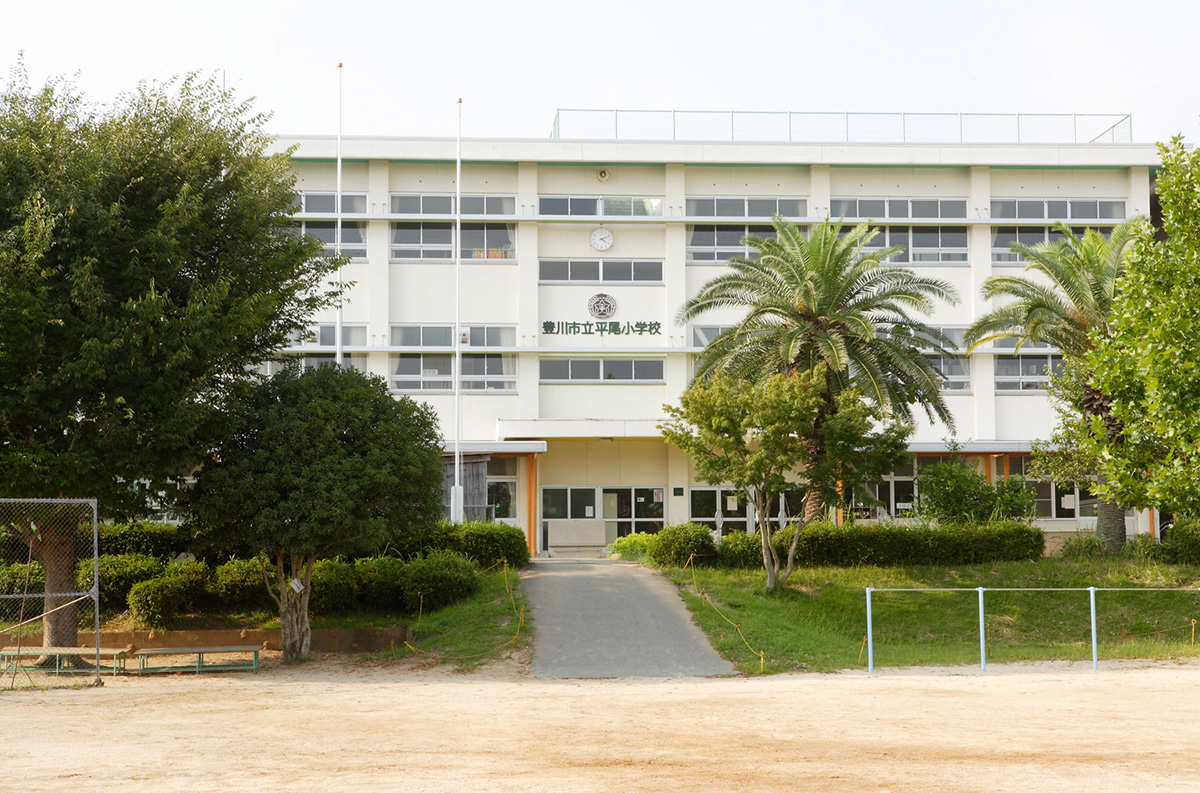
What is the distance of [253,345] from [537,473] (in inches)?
744

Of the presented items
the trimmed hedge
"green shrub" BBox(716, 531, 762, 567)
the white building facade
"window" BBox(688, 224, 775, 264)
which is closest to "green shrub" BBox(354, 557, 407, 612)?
"green shrub" BBox(716, 531, 762, 567)

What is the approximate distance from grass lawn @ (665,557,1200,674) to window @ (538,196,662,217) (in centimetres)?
1739

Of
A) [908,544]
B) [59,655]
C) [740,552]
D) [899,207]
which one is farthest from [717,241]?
[59,655]

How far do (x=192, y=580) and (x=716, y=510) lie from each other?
20.8 metres

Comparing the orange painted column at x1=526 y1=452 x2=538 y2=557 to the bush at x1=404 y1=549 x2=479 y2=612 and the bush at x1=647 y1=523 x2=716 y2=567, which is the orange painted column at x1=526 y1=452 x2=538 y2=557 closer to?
the bush at x1=647 y1=523 x2=716 y2=567

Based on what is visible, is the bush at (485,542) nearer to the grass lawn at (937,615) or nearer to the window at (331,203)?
the grass lawn at (937,615)

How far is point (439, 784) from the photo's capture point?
8180mm

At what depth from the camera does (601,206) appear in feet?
124

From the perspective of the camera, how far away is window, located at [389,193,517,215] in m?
37.3

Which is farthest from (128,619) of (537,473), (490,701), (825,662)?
(537,473)

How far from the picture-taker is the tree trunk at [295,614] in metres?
17.6

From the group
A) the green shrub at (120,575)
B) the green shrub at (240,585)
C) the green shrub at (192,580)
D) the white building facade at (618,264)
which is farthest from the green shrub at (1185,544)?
the green shrub at (120,575)

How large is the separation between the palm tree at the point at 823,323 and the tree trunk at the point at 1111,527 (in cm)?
483

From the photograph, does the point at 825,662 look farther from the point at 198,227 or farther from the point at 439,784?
the point at 198,227
